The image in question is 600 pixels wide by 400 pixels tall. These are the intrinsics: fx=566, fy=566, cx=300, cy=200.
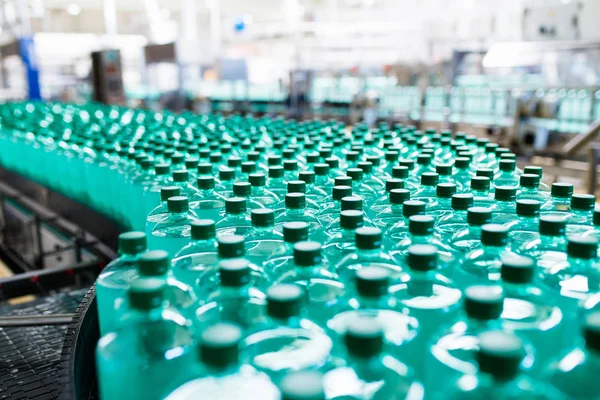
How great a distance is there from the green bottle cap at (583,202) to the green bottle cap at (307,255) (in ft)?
2.45

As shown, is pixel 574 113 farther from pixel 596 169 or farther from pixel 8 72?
pixel 8 72

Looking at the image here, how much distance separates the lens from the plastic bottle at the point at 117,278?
1.04 metres


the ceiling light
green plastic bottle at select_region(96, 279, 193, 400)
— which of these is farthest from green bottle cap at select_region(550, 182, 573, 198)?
the ceiling light

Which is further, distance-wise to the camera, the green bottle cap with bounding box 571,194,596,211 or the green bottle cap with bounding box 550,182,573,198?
the green bottle cap with bounding box 550,182,573,198

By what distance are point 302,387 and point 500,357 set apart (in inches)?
8.7

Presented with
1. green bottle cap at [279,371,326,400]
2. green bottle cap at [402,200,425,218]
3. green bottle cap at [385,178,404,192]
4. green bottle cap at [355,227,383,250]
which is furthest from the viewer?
green bottle cap at [385,178,404,192]

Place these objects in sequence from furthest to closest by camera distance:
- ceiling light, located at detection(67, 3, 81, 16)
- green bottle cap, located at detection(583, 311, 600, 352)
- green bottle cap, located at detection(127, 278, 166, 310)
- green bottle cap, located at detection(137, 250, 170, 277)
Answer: ceiling light, located at detection(67, 3, 81, 16)
green bottle cap, located at detection(137, 250, 170, 277)
green bottle cap, located at detection(127, 278, 166, 310)
green bottle cap, located at detection(583, 311, 600, 352)

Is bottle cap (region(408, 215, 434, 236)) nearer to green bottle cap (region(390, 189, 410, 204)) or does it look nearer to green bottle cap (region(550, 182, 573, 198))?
green bottle cap (region(390, 189, 410, 204))

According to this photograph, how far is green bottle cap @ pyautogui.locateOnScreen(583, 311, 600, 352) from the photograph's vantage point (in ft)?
2.21

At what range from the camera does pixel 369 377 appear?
72 cm

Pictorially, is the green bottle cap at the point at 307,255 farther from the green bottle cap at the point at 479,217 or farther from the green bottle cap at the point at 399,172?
the green bottle cap at the point at 399,172

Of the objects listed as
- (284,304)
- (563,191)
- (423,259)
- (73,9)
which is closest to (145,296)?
(284,304)

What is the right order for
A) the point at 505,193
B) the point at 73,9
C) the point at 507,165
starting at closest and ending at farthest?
the point at 505,193, the point at 507,165, the point at 73,9

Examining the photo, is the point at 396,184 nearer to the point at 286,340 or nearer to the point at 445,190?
the point at 445,190
